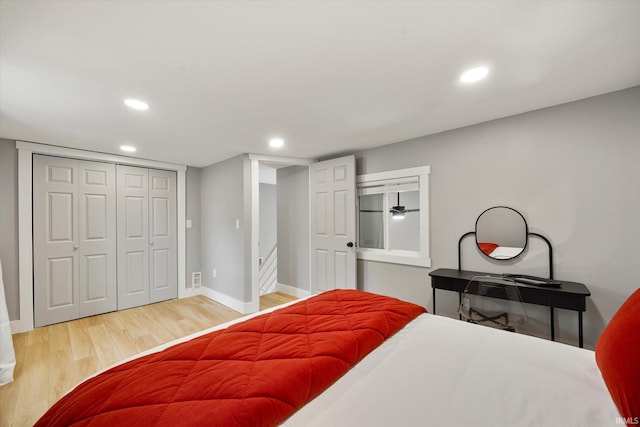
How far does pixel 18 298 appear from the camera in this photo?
10.1 feet

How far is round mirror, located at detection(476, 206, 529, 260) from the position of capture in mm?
2480

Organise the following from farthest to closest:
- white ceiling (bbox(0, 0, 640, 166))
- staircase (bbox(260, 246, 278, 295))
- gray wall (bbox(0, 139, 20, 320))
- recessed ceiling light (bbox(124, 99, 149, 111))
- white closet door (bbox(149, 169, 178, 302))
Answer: staircase (bbox(260, 246, 278, 295)) < white closet door (bbox(149, 169, 178, 302)) < gray wall (bbox(0, 139, 20, 320)) < recessed ceiling light (bbox(124, 99, 149, 111)) < white ceiling (bbox(0, 0, 640, 166))

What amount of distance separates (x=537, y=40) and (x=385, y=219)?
94.4 inches

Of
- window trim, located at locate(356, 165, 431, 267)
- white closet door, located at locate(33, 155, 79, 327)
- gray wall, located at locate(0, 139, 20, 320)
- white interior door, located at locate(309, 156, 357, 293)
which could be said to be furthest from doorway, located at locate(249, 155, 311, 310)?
gray wall, located at locate(0, 139, 20, 320)

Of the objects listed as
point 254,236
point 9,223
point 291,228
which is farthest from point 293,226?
point 9,223

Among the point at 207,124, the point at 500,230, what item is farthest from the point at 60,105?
the point at 500,230

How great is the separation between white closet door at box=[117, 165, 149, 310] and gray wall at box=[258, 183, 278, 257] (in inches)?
95.8

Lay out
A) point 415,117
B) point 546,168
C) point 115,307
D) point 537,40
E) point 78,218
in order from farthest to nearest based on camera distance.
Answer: point 115,307 < point 78,218 < point 415,117 < point 546,168 < point 537,40

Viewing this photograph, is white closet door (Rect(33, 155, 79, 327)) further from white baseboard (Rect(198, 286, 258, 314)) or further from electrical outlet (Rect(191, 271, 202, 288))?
white baseboard (Rect(198, 286, 258, 314))

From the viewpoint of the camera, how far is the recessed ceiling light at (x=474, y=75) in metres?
1.72

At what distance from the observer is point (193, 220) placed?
4609mm

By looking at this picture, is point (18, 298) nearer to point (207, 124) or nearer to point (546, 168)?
point (207, 124)

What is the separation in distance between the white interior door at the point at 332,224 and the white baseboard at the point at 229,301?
0.97 metres

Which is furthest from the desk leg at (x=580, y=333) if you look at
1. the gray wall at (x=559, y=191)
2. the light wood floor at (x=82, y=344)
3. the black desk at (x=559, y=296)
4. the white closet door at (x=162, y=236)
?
the white closet door at (x=162, y=236)
